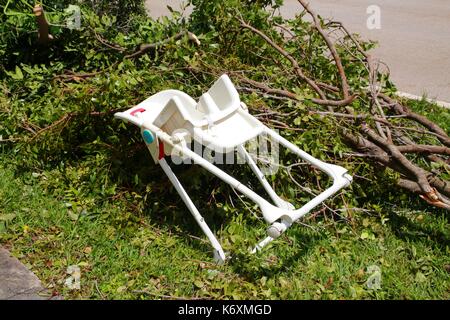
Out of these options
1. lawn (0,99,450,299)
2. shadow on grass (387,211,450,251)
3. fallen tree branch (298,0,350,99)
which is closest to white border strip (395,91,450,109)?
fallen tree branch (298,0,350,99)

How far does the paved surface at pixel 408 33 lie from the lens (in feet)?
19.8

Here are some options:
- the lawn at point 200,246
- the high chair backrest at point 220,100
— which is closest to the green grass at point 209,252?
the lawn at point 200,246

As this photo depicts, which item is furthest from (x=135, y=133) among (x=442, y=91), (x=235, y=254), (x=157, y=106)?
(x=442, y=91)

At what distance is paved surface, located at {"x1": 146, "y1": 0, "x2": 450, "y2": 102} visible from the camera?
603cm

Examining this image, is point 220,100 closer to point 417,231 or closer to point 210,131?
point 210,131

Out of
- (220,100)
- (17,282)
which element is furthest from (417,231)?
(17,282)

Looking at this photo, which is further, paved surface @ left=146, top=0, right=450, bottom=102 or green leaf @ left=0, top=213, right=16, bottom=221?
paved surface @ left=146, top=0, right=450, bottom=102

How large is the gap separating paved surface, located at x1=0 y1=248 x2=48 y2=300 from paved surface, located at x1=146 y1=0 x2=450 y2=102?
4160 mm

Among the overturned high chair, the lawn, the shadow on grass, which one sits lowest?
the shadow on grass

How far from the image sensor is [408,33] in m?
7.66

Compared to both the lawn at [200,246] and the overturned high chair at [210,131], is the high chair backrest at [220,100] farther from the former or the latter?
the lawn at [200,246]

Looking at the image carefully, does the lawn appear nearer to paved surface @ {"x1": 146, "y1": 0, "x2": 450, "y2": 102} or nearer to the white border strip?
the white border strip

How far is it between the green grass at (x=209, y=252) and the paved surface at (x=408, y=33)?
2697 mm

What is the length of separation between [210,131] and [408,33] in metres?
5.55
